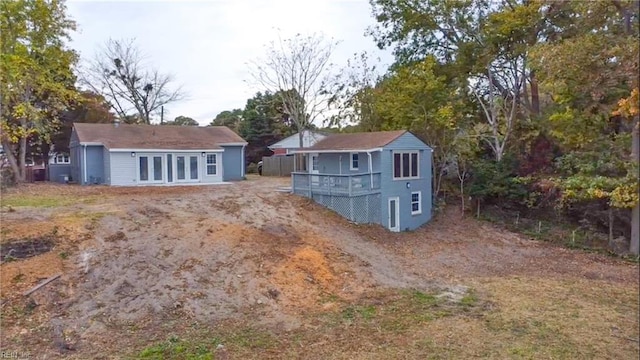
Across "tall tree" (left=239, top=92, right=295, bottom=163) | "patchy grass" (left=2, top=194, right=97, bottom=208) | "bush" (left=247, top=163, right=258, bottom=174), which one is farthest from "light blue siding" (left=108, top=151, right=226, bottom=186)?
"tall tree" (left=239, top=92, right=295, bottom=163)

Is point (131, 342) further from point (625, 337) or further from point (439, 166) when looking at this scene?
point (439, 166)

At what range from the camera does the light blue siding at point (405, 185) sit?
55.5 feet

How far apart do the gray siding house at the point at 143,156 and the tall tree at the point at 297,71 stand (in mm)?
5545

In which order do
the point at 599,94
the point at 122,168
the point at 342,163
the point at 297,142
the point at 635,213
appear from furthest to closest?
1. the point at 297,142
2. the point at 122,168
3. the point at 342,163
4. the point at 635,213
5. the point at 599,94

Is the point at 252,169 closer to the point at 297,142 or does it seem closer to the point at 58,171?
the point at 297,142

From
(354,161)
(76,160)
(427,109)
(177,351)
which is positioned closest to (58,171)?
(76,160)

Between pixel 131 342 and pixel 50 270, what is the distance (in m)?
3.30

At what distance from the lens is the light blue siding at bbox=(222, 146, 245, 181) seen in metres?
24.1

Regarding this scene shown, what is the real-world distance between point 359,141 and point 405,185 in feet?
8.29

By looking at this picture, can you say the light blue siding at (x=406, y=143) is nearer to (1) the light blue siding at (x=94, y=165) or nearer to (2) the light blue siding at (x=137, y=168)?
(2) the light blue siding at (x=137, y=168)

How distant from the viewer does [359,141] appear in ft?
58.2

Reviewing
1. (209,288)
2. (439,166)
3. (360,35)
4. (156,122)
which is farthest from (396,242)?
(156,122)

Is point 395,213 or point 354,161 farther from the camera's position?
point 354,161

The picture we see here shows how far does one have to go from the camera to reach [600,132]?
15844 mm
